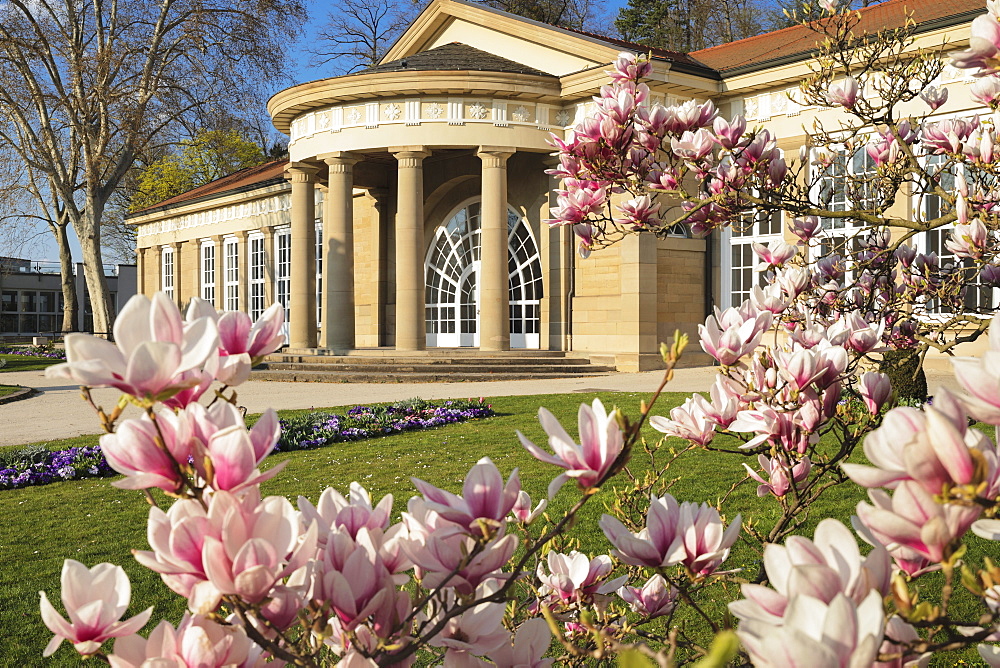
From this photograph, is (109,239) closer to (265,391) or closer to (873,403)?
(265,391)

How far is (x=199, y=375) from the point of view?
3.27ft

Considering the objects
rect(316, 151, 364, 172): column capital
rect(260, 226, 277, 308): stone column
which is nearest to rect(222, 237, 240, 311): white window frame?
rect(260, 226, 277, 308): stone column

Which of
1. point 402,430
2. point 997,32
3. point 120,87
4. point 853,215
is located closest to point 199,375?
point 997,32

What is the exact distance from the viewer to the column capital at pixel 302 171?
2209 cm

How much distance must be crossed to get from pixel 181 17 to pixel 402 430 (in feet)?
70.4

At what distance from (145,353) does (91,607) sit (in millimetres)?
338

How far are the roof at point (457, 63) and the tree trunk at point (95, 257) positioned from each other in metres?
13.6

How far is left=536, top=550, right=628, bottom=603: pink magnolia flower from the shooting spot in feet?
5.57

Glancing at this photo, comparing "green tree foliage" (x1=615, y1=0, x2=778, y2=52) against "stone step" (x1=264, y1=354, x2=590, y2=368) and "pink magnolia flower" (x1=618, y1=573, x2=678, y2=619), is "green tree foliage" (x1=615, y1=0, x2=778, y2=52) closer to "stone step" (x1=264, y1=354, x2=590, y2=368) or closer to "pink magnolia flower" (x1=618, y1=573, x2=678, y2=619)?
"stone step" (x1=264, y1=354, x2=590, y2=368)

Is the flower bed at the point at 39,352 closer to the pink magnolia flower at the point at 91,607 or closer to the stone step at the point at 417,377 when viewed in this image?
the stone step at the point at 417,377

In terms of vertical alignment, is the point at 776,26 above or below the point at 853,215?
above

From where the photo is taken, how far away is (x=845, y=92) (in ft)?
10.5

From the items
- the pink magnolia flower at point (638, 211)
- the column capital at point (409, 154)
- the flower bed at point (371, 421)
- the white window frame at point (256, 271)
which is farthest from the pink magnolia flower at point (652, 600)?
the white window frame at point (256, 271)

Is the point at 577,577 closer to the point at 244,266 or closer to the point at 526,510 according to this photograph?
the point at 526,510
